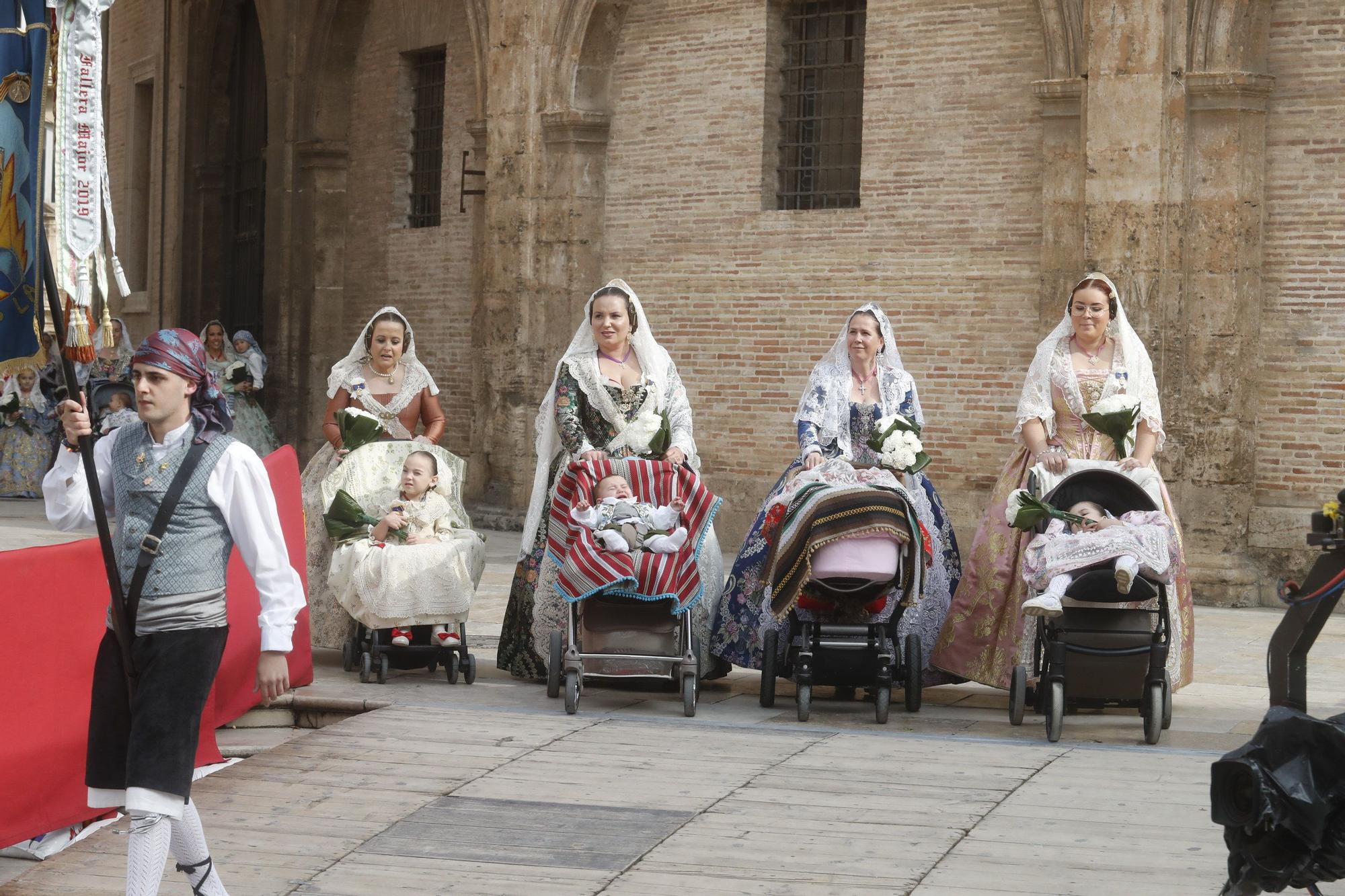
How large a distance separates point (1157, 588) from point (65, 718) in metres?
4.14

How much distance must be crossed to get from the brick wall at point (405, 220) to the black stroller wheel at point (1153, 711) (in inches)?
451

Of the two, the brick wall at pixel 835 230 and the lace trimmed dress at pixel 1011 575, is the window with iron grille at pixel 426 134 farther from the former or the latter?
the lace trimmed dress at pixel 1011 575

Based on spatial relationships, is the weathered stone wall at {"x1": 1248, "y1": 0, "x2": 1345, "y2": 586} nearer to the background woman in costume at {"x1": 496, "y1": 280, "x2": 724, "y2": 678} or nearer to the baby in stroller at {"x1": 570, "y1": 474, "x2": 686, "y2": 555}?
the background woman in costume at {"x1": 496, "y1": 280, "x2": 724, "y2": 678}

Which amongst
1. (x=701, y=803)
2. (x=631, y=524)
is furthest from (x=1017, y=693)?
(x=701, y=803)

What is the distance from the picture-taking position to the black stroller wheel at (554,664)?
7605mm

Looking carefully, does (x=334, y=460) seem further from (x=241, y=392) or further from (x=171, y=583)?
(x=241, y=392)

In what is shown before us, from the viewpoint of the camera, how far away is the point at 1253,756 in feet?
12.7

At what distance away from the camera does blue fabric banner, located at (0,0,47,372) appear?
4.43 metres

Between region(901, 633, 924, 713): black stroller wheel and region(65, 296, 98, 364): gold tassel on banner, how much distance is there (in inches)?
162

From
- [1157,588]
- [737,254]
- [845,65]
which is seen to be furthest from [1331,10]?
[1157,588]

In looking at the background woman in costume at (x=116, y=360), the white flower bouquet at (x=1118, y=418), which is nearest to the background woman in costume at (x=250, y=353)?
the background woman in costume at (x=116, y=360)

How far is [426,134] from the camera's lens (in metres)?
18.5

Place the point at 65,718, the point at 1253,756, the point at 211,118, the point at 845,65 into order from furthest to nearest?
1. the point at 211,118
2. the point at 845,65
3. the point at 65,718
4. the point at 1253,756

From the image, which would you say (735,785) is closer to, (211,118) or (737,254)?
(737,254)
